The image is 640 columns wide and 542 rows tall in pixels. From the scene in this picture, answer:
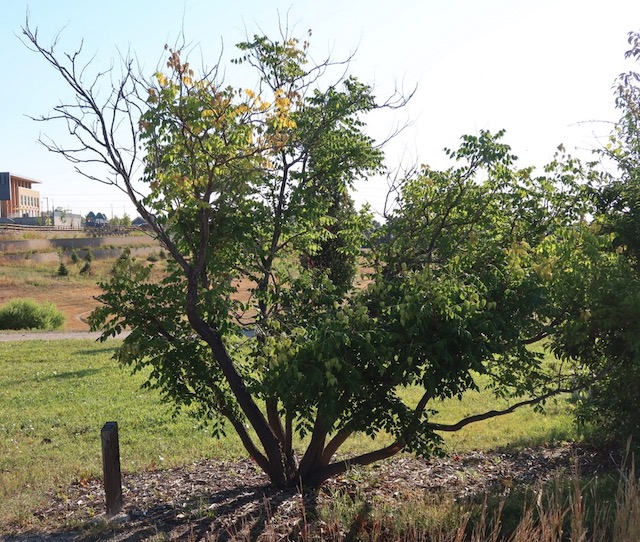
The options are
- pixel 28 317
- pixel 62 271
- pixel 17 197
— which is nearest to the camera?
pixel 28 317

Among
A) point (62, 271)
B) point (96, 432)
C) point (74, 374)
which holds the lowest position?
point (96, 432)

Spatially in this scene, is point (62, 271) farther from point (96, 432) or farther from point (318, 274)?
point (318, 274)

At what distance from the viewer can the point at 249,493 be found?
6223 mm

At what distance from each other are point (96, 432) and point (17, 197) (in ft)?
319

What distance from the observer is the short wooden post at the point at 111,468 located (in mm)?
5973

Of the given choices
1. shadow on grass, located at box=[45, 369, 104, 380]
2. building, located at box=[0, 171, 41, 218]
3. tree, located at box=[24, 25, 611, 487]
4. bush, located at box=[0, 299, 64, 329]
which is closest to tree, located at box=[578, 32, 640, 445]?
tree, located at box=[24, 25, 611, 487]

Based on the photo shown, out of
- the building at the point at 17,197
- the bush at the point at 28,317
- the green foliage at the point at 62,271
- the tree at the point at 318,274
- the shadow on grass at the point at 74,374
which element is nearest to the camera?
the tree at the point at 318,274

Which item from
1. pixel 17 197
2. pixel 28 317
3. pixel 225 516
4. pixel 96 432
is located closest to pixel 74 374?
pixel 96 432

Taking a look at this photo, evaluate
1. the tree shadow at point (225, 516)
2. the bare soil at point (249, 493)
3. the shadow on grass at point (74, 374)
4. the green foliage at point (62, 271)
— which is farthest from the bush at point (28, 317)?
the green foliage at point (62, 271)

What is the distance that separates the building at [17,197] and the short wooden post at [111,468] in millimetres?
88978

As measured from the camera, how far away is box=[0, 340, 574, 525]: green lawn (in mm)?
7590

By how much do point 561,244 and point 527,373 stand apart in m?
1.13

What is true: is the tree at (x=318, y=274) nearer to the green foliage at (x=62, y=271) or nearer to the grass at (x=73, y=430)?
the grass at (x=73, y=430)

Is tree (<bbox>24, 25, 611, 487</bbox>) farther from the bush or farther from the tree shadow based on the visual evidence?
the bush
